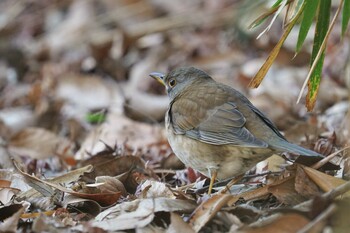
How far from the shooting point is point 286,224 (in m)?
3.11

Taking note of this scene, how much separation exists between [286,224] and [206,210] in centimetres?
55

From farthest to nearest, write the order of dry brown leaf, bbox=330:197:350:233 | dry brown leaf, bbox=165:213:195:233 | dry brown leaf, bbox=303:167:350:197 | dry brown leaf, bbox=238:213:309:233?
dry brown leaf, bbox=303:167:350:197 → dry brown leaf, bbox=165:213:195:233 → dry brown leaf, bbox=238:213:309:233 → dry brown leaf, bbox=330:197:350:233

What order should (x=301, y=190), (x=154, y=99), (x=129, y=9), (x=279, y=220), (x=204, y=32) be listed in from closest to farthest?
(x=279, y=220)
(x=301, y=190)
(x=154, y=99)
(x=204, y=32)
(x=129, y=9)

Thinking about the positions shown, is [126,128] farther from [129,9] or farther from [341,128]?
[129,9]

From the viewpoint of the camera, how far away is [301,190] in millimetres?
3865

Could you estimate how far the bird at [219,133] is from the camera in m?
4.18

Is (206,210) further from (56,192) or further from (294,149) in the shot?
(56,192)

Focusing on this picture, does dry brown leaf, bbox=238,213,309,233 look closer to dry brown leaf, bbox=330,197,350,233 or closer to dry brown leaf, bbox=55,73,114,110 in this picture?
dry brown leaf, bbox=330,197,350,233

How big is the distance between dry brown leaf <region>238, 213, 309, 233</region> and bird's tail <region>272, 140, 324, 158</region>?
720 mm

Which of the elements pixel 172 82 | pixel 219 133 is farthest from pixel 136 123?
pixel 219 133

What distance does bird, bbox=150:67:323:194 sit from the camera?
4.18 metres

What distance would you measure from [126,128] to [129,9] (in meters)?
4.58

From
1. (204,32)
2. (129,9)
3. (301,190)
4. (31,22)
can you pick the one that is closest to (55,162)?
(301,190)

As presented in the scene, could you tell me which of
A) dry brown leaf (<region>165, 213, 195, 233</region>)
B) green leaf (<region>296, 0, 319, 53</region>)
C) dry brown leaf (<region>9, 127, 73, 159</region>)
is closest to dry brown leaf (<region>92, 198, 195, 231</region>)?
dry brown leaf (<region>165, 213, 195, 233</region>)
